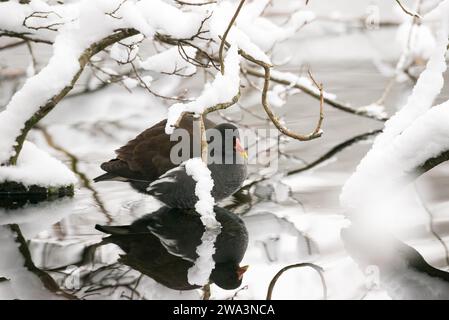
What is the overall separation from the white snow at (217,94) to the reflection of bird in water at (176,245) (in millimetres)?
676

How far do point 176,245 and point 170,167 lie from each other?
0.72m

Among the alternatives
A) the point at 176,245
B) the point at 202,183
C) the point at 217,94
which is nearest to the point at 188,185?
the point at 202,183

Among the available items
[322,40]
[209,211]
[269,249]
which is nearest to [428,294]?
[269,249]

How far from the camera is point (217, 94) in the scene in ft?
15.1

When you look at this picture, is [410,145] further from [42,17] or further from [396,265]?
[42,17]

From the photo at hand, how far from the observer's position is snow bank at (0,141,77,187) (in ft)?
18.6

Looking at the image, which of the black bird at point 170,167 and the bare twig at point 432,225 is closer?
the bare twig at point 432,225

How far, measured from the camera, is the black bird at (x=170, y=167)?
5.31 m

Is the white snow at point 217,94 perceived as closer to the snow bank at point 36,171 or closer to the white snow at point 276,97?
the snow bank at point 36,171

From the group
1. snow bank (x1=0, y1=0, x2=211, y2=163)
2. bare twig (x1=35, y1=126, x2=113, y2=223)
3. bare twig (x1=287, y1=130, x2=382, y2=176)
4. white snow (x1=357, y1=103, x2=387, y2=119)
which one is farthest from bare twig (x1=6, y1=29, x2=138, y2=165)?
white snow (x1=357, y1=103, x2=387, y2=119)

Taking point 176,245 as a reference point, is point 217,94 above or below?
above

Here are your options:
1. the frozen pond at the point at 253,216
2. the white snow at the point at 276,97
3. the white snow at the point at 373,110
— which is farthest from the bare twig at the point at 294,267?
the white snow at the point at 373,110

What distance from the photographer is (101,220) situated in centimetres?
524

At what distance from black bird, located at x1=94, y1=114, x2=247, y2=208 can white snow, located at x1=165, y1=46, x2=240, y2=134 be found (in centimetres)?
70
